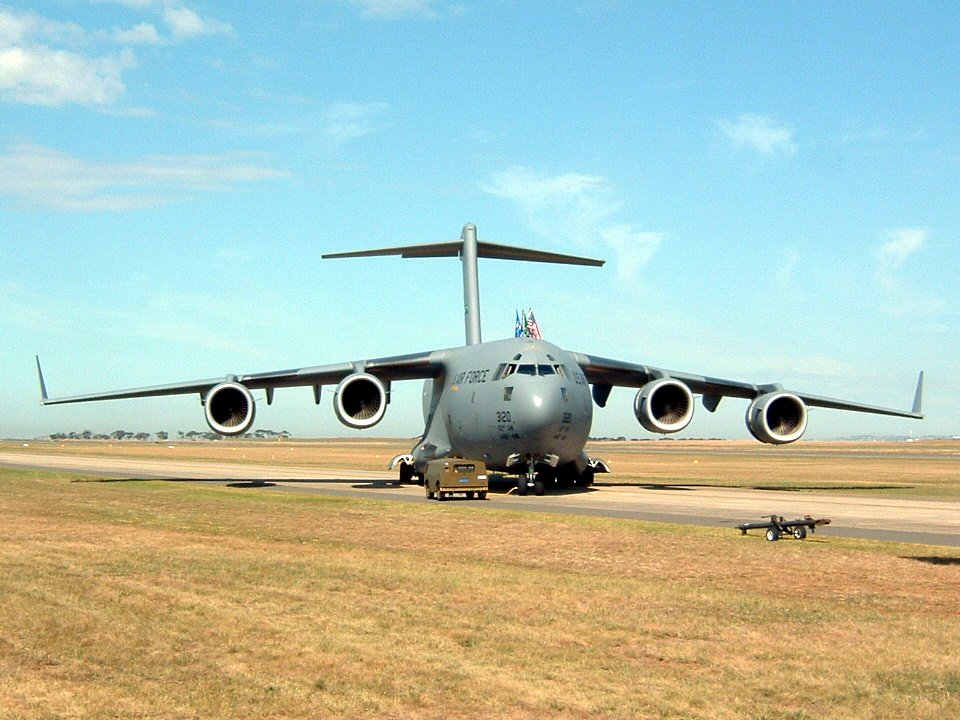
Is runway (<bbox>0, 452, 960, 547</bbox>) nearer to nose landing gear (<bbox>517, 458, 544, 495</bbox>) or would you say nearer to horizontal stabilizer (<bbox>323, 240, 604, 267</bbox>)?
nose landing gear (<bbox>517, 458, 544, 495</bbox>)

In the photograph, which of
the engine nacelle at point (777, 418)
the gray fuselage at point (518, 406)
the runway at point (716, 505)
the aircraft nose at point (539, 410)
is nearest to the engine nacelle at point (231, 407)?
the runway at point (716, 505)

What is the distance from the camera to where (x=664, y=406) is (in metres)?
33.8

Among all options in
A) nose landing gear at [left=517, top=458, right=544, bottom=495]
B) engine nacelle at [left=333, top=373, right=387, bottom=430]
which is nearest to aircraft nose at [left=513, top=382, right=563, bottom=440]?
nose landing gear at [left=517, top=458, right=544, bottom=495]

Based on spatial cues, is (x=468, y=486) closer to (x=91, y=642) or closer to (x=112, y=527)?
(x=112, y=527)

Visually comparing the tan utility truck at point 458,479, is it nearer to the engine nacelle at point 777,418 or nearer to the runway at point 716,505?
the runway at point 716,505

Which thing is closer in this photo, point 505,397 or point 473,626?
point 473,626

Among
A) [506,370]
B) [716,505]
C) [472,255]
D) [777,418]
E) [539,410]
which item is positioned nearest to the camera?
[716,505]

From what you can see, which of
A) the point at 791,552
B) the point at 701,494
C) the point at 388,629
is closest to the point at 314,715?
the point at 388,629

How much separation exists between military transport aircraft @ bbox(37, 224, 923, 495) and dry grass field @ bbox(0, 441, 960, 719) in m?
11.8

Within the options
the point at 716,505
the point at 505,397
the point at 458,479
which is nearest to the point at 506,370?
the point at 505,397

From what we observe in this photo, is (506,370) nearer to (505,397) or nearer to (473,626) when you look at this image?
(505,397)

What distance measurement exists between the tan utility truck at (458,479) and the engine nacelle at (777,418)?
10.0 m

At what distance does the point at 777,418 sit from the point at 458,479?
459 inches

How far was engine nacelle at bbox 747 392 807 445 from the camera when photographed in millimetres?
34000
